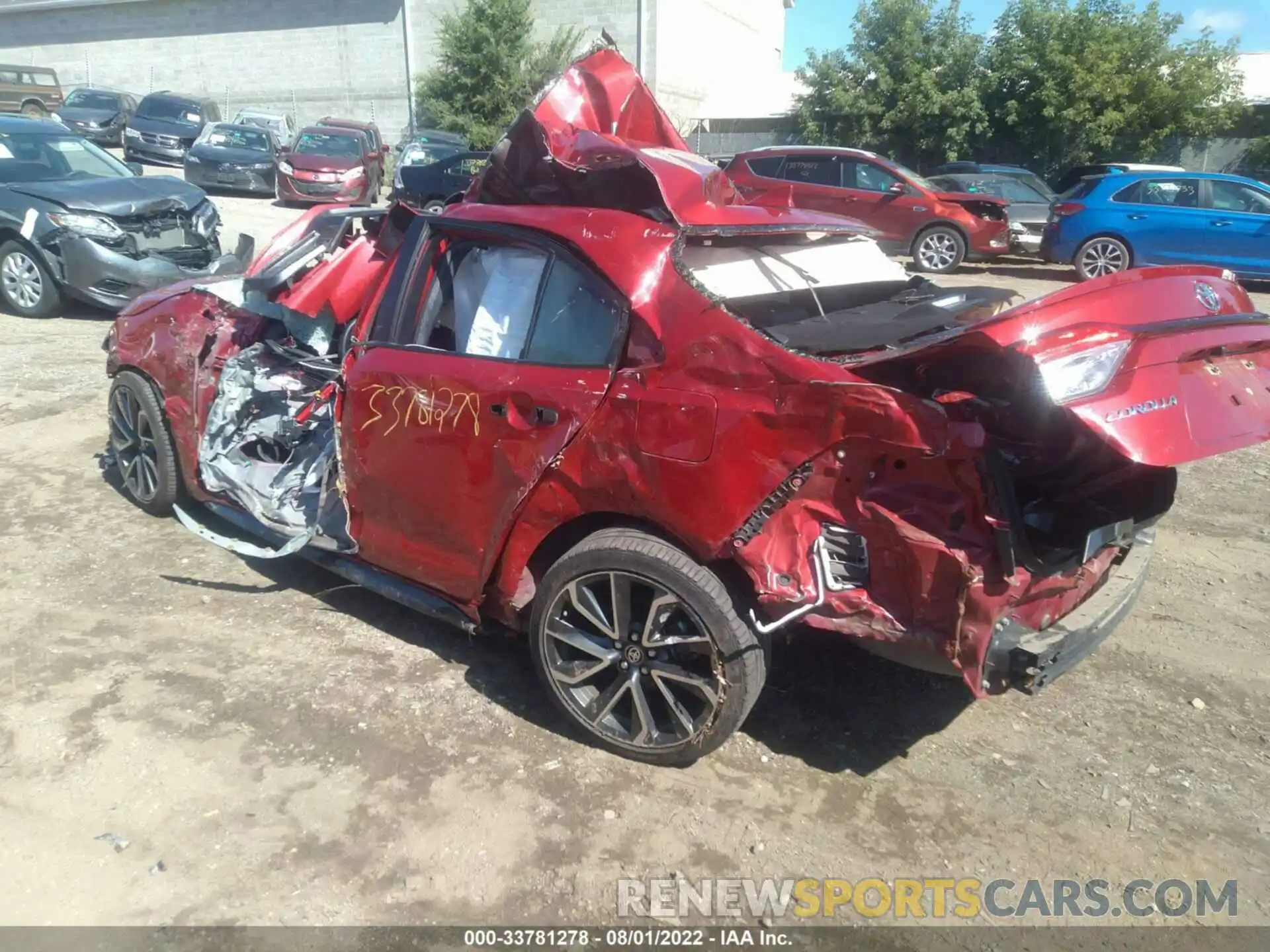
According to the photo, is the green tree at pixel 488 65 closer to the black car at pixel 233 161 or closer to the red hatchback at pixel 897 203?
the black car at pixel 233 161

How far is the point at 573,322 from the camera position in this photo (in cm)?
327

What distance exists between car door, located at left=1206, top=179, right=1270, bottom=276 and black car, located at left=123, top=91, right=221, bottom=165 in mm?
21140

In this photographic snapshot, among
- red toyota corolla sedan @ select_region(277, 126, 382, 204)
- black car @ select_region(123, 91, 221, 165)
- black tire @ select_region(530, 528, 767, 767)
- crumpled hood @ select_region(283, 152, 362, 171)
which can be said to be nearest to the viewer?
black tire @ select_region(530, 528, 767, 767)

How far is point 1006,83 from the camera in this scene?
78.4 feet

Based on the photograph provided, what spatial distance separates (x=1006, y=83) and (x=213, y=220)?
20514mm

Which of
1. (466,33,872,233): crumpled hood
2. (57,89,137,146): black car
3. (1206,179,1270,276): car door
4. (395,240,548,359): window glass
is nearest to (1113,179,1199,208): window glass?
(1206,179,1270,276): car door

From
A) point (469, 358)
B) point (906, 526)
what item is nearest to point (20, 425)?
point (469, 358)

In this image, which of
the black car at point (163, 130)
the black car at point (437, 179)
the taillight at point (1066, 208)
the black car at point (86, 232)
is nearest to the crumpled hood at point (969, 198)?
the taillight at point (1066, 208)

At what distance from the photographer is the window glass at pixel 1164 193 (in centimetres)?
1281

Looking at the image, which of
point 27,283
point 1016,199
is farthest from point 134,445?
point 1016,199

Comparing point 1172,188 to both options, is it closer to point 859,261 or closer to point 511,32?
point 859,261

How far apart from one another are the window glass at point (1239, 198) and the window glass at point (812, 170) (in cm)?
494

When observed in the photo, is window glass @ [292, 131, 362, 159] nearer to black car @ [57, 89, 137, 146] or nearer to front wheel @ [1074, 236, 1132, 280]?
black car @ [57, 89, 137, 146]

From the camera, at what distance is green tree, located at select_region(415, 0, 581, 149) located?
27.5m
